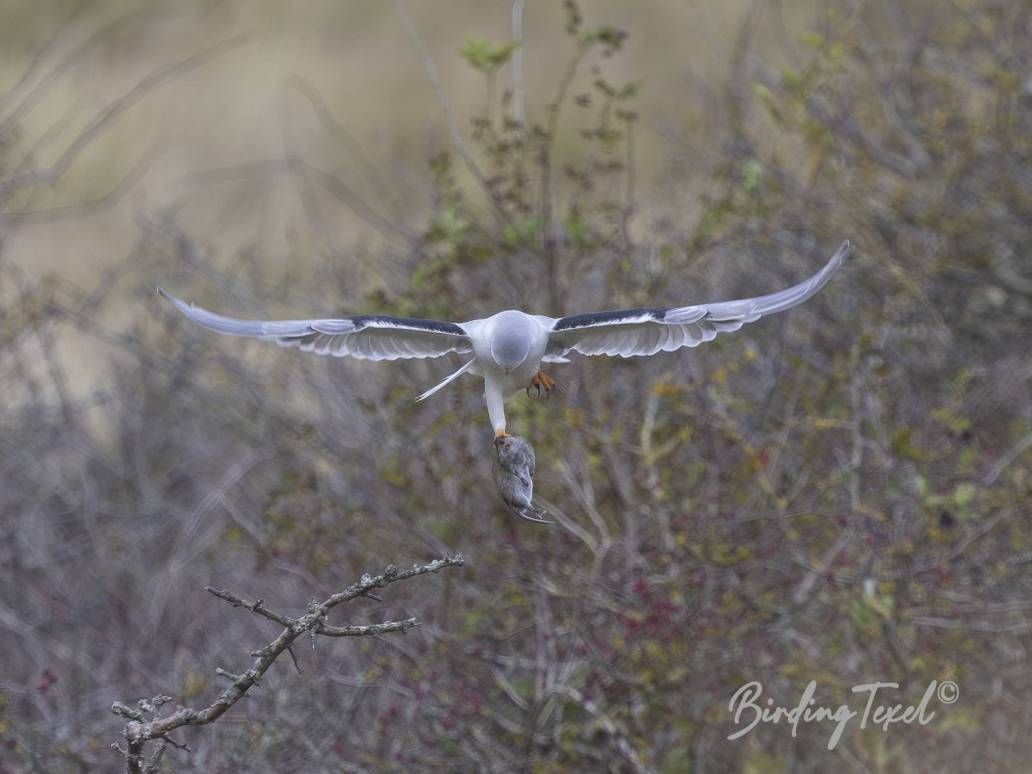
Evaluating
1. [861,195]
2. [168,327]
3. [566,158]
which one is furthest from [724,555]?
[566,158]

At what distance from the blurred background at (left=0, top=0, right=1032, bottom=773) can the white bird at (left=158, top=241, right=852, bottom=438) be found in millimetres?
1426

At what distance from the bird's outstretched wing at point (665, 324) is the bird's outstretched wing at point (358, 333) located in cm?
33

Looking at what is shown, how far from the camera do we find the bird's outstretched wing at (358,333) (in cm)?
452

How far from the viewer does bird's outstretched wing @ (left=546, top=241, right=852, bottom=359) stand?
Answer: 174 inches

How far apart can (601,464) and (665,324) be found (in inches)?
91.9

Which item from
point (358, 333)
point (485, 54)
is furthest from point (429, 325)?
point (485, 54)

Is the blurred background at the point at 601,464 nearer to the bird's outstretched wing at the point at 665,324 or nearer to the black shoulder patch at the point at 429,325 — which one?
the bird's outstretched wing at the point at 665,324

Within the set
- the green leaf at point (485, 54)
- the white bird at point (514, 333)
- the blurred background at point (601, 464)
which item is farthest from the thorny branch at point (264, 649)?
the green leaf at point (485, 54)

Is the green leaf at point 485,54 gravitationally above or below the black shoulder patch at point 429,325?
above
